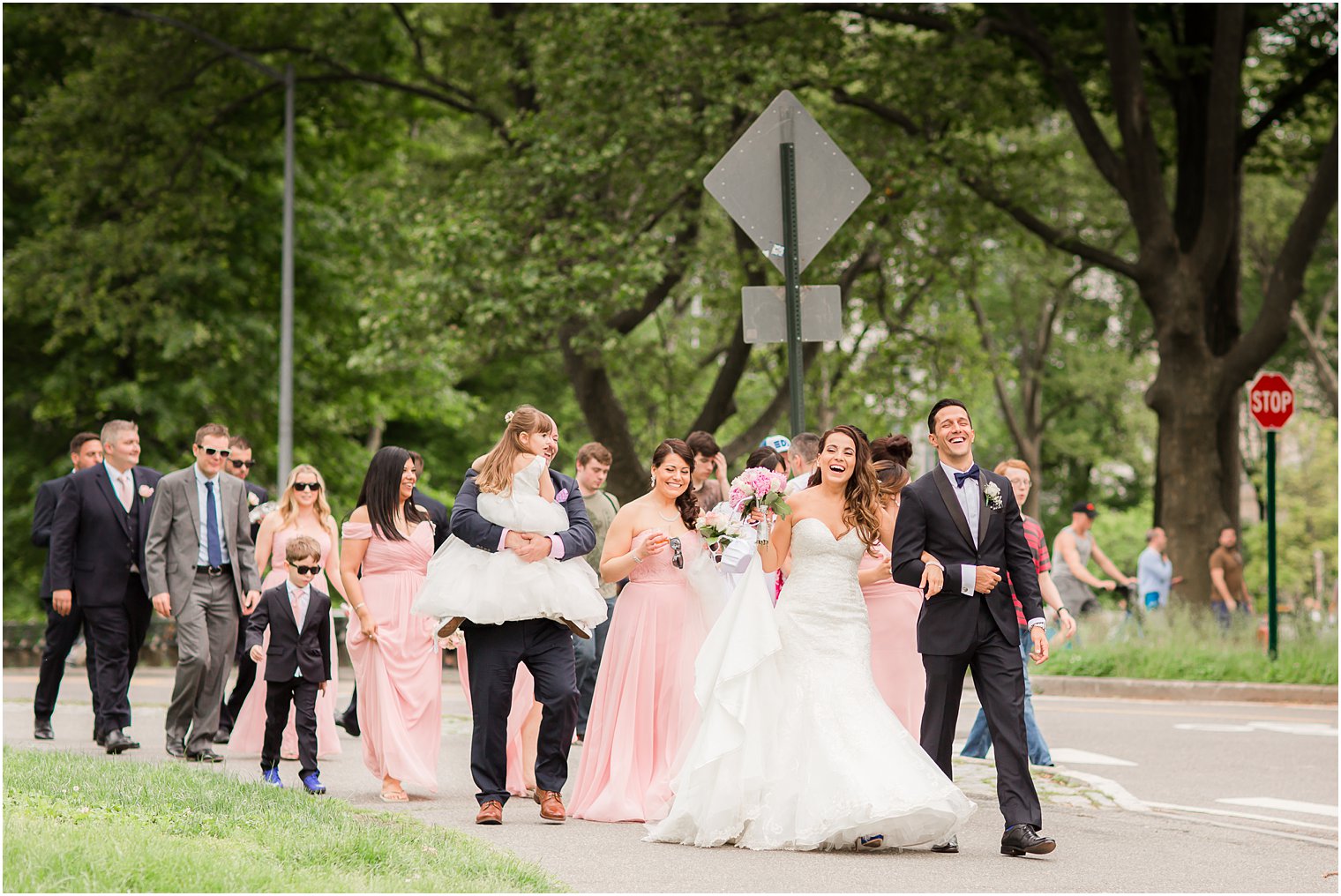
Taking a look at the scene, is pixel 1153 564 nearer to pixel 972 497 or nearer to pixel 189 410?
pixel 189 410

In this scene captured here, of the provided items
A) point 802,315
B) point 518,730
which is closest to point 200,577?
point 518,730

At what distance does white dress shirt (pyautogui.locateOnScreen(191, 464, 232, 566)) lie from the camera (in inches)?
431

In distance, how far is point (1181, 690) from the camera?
17859 mm

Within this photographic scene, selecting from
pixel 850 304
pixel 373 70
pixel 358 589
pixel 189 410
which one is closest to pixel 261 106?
pixel 373 70

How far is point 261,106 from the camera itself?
87.7 ft

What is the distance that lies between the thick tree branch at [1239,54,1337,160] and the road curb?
26.6 feet

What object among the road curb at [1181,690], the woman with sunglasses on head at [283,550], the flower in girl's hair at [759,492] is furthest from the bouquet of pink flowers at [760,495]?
the road curb at [1181,690]

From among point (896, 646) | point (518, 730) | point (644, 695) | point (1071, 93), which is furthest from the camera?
point (1071, 93)

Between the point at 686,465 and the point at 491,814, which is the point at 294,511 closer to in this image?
the point at 686,465

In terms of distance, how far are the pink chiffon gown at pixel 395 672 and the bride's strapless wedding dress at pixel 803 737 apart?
1903 mm

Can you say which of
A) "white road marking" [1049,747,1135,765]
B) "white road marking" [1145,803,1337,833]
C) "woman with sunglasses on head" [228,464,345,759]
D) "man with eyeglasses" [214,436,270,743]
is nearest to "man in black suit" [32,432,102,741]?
"man with eyeglasses" [214,436,270,743]

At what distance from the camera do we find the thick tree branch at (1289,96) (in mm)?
22438

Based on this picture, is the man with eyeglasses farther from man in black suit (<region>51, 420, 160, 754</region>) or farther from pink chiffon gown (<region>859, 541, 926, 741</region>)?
pink chiffon gown (<region>859, 541, 926, 741</region>)

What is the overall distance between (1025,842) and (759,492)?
6.64 ft
